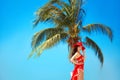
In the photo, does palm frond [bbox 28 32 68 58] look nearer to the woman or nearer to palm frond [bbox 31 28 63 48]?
palm frond [bbox 31 28 63 48]

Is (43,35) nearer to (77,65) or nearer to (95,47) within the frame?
(77,65)

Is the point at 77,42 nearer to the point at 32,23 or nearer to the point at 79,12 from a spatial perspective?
the point at 79,12

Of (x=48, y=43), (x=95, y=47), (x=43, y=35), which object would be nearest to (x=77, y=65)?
(x=48, y=43)

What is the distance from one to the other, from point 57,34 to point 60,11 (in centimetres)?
81

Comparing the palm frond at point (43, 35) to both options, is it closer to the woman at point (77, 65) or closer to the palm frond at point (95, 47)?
the palm frond at point (95, 47)

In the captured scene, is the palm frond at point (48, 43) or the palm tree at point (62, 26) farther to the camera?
the palm tree at point (62, 26)

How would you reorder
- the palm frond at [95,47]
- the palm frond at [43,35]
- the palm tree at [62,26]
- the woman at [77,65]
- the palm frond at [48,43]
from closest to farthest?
the woman at [77,65], the palm frond at [48,43], the palm tree at [62,26], the palm frond at [43,35], the palm frond at [95,47]

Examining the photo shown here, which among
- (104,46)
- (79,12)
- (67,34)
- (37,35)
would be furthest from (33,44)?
(104,46)

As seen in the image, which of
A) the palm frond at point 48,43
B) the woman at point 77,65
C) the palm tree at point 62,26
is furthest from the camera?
the palm tree at point 62,26

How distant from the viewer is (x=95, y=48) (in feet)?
39.9

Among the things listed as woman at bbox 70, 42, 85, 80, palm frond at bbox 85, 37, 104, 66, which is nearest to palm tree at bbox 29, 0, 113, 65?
palm frond at bbox 85, 37, 104, 66

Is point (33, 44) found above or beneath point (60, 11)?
beneath

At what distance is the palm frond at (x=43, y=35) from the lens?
11.7m

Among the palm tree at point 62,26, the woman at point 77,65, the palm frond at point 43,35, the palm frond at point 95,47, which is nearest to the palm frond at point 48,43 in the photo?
the palm tree at point 62,26
